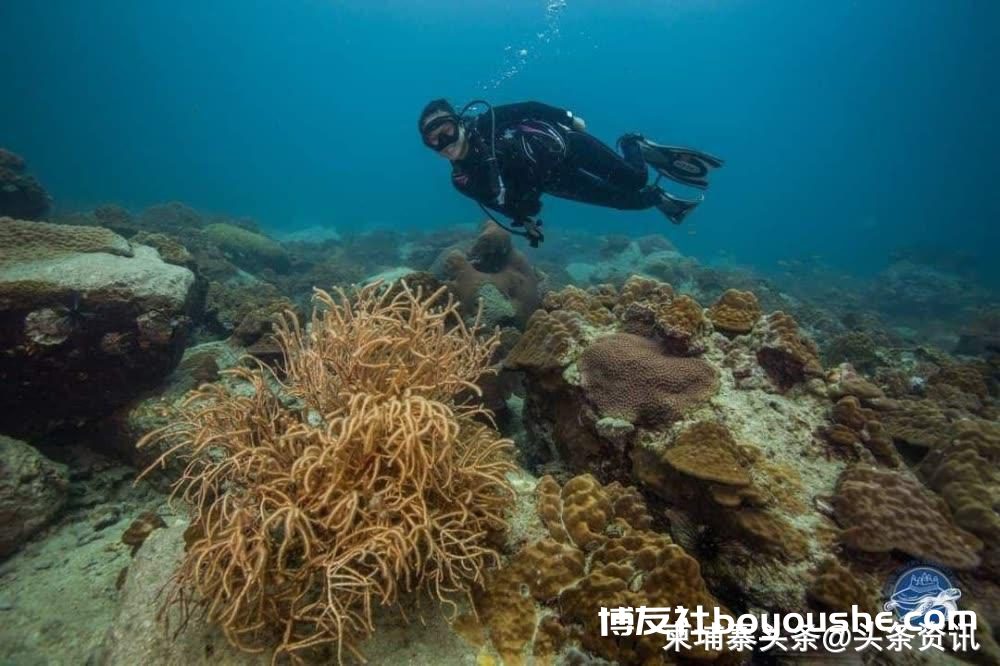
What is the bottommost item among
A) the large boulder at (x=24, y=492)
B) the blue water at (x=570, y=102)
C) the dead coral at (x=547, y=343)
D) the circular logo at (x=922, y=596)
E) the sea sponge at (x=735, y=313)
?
the large boulder at (x=24, y=492)

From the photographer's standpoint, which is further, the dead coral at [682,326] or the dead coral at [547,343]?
the dead coral at [547,343]

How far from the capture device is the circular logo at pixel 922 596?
116 inches

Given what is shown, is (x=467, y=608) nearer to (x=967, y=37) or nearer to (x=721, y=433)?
(x=721, y=433)

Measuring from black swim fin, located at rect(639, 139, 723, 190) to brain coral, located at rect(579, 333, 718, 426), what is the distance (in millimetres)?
6475

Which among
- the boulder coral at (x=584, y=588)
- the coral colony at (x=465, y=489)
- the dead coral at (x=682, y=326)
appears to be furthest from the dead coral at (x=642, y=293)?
the boulder coral at (x=584, y=588)

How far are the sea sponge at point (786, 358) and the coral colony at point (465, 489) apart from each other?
0.8 inches

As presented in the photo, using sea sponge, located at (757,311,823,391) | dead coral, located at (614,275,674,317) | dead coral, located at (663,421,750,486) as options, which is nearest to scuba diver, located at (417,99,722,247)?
dead coral, located at (614,275,674,317)

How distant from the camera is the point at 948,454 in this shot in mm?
3814

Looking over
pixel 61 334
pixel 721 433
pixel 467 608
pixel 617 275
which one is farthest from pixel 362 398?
pixel 617 275

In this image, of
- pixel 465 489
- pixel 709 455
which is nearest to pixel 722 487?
pixel 709 455

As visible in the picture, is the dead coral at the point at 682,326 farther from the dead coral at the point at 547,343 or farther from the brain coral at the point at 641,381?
the dead coral at the point at 547,343

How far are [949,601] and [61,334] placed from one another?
8331 millimetres

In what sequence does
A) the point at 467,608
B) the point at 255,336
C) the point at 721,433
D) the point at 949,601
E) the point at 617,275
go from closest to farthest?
Result: the point at 467,608 < the point at 949,601 < the point at 721,433 < the point at 255,336 < the point at 617,275

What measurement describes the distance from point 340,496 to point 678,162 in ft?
31.2
